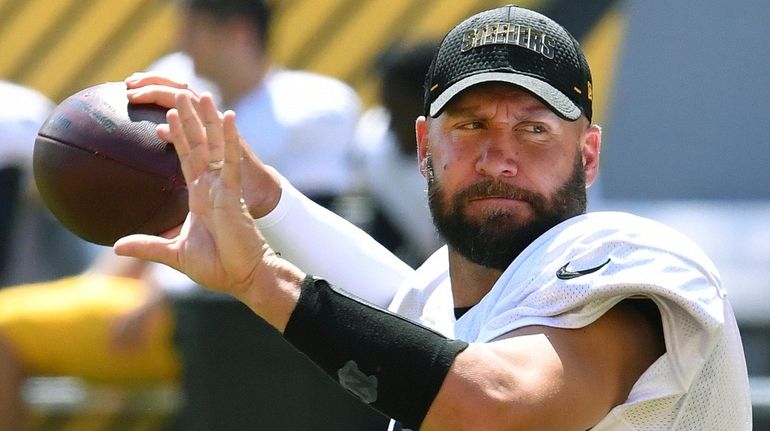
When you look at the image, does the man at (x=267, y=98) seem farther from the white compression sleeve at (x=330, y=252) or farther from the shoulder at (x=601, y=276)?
the shoulder at (x=601, y=276)

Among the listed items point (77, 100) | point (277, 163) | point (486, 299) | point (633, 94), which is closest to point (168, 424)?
point (277, 163)

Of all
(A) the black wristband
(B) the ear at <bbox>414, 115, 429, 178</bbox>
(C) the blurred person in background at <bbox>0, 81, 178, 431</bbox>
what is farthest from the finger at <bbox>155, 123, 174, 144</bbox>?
(C) the blurred person in background at <bbox>0, 81, 178, 431</bbox>

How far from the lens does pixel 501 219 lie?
2424mm

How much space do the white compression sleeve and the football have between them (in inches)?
13.2

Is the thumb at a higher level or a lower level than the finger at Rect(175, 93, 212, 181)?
lower

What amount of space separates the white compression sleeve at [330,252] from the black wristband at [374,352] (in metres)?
0.83

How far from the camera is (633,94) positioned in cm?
650

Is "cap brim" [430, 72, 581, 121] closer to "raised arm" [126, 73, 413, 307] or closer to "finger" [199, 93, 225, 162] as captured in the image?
"finger" [199, 93, 225, 162]

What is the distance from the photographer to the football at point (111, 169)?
266cm

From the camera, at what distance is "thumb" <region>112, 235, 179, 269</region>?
218 cm

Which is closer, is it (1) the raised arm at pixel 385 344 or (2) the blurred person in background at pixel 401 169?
(1) the raised arm at pixel 385 344

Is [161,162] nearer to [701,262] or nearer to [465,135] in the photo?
[465,135]

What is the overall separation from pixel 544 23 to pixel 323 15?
429cm

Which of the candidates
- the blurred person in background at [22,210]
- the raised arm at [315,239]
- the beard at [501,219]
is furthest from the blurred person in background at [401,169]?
the beard at [501,219]
